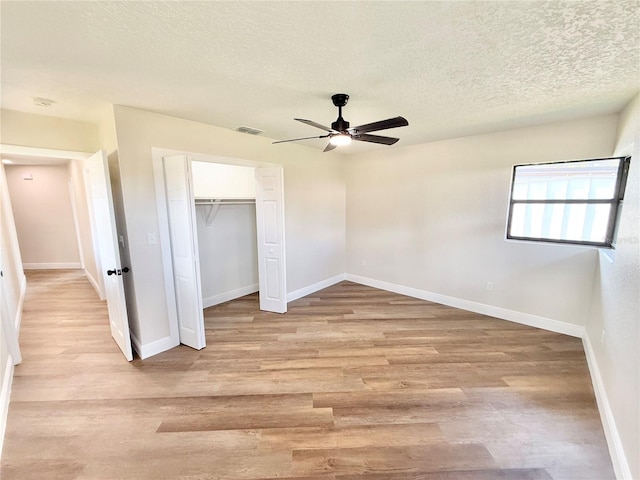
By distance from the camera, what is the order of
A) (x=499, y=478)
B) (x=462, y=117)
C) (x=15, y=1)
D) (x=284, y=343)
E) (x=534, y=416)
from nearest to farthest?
(x=15, y=1), (x=499, y=478), (x=534, y=416), (x=462, y=117), (x=284, y=343)

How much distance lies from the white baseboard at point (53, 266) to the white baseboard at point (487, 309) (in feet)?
24.4

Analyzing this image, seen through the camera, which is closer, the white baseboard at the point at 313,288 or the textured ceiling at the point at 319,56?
the textured ceiling at the point at 319,56

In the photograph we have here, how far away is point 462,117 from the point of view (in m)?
2.87

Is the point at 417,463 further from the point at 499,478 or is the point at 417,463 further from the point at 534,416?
the point at 534,416

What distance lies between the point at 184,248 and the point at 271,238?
4.09 feet

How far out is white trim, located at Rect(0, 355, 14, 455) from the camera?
1878mm

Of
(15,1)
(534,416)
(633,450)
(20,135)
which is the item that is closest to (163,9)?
(15,1)

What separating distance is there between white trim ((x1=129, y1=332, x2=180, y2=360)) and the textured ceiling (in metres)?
2.50

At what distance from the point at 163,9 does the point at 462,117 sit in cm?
290

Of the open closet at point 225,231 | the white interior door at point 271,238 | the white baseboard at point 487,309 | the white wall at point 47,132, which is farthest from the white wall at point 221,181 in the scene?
the white baseboard at point 487,309

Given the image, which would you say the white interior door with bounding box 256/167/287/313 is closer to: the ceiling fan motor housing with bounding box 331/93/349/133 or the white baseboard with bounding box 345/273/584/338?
the ceiling fan motor housing with bounding box 331/93/349/133

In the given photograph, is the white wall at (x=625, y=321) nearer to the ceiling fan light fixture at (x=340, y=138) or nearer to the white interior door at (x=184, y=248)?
the ceiling fan light fixture at (x=340, y=138)

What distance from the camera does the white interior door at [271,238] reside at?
144 inches

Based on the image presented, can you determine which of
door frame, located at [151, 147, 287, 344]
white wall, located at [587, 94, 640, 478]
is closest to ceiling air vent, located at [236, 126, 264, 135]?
door frame, located at [151, 147, 287, 344]
